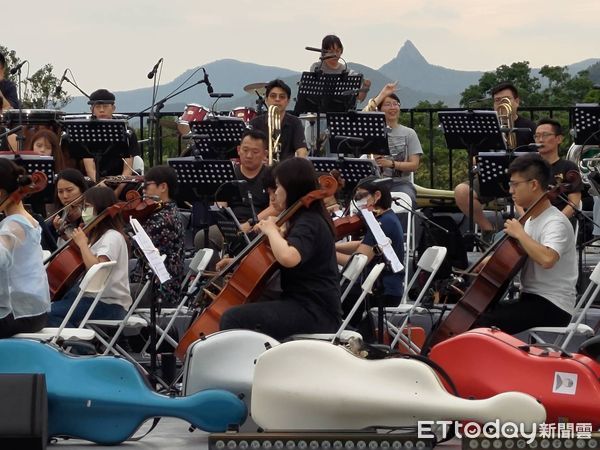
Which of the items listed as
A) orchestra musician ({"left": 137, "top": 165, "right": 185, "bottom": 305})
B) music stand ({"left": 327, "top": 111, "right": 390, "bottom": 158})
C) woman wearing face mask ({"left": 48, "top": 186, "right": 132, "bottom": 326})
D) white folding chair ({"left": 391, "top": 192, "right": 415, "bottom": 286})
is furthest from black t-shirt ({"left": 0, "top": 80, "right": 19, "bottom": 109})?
white folding chair ({"left": 391, "top": 192, "right": 415, "bottom": 286})

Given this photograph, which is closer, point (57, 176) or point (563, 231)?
point (563, 231)

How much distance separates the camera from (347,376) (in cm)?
586

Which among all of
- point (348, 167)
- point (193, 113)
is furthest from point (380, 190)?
point (193, 113)

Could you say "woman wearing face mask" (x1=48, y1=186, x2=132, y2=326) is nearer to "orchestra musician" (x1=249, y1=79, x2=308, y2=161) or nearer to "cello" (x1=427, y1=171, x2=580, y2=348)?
"cello" (x1=427, y1=171, x2=580, y2=348)

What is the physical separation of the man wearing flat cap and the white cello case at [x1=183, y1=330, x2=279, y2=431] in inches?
158

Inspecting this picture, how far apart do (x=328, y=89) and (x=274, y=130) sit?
53 cm

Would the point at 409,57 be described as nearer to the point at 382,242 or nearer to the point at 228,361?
the point at 382,242

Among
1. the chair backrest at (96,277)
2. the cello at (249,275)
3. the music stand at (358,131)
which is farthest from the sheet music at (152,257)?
the music stand at (358,131)

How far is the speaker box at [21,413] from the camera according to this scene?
18.7 feet

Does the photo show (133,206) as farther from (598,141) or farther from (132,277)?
(598,141)

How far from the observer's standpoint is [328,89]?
10.6 m

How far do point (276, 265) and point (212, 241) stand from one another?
3.33m

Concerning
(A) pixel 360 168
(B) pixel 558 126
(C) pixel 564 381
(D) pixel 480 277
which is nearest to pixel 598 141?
(B) pixel 558 126

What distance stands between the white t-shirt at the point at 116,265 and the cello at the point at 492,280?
1.93 meters
